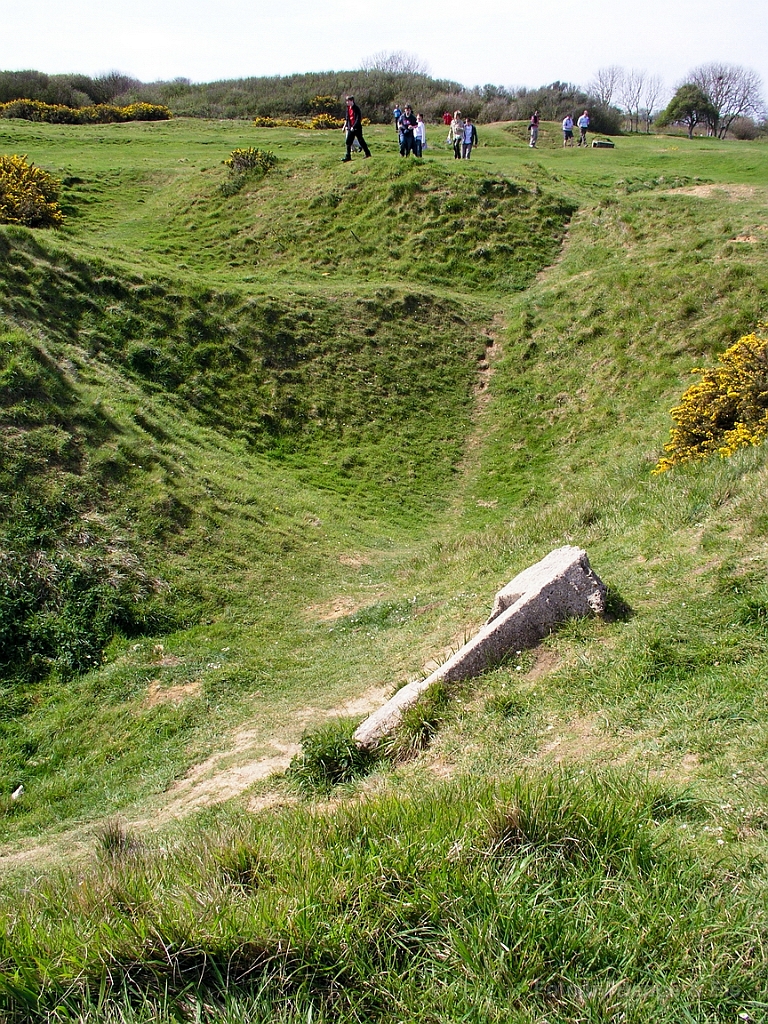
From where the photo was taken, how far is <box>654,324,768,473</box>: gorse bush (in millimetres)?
10840

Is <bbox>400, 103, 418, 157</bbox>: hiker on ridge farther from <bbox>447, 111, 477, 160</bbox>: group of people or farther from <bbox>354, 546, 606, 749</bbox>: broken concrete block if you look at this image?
<bbox>354, 546, 606, 749</bbox>: broken concrete block

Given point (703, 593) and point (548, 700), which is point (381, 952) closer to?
point (548, 700)

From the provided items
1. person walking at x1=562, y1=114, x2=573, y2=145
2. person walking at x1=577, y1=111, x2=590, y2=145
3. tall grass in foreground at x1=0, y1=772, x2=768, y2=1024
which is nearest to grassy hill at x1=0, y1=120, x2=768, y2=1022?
tall grass in foreground at x1=0, y1=772, x2=768, y2=1024

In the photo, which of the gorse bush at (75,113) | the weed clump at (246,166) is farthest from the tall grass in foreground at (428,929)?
the gorse bush at (75,113)

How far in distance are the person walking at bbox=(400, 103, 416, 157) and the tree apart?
3406cm

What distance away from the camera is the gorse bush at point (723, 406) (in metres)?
10.8

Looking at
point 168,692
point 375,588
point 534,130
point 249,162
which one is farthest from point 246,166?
point 168,692

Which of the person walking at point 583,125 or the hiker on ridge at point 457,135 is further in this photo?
Answer: the person walking at point 583,125

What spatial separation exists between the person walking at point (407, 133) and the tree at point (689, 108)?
34058 mm

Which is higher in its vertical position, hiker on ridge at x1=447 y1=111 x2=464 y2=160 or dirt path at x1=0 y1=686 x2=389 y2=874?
hiker on ridge at x1=447 y1=111 x2=464 y2=160

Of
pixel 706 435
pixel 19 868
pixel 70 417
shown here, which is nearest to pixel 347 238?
pixel 70 417

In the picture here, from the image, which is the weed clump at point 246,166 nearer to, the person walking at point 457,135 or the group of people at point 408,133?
the group of people at point 408,133

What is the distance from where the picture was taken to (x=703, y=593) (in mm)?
6195

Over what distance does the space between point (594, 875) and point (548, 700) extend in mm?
2572
